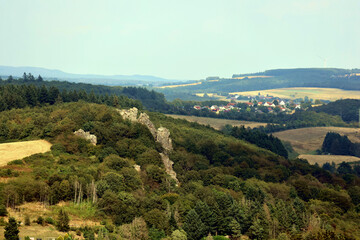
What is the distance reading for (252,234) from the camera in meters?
67.1

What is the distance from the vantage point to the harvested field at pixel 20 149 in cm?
7812

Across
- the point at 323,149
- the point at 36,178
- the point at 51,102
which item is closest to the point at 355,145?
the point at 323,149

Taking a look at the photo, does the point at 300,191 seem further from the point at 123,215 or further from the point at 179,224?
the point at 123,215

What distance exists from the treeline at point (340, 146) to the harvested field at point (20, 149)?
139820 millimetres

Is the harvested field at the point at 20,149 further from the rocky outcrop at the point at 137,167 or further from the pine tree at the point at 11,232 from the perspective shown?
the pine tree at the point at 11,232

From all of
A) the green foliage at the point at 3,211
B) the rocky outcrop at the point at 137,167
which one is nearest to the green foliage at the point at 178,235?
the green foliage at the point at 3,211

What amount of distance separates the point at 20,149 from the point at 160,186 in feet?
96.3

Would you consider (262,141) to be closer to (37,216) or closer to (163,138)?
(163,138)

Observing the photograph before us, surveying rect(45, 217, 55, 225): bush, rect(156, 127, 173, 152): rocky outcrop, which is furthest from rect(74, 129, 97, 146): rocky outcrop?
rect(45, 217, 55, 225): bush

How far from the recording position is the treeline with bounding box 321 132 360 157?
187875 millimetres

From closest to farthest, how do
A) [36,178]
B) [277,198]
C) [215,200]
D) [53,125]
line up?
[36,178], [215,200], [277,198], [53,125]

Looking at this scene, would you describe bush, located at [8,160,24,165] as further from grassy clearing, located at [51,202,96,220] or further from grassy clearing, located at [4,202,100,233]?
grassy clearing, located at [51,202,96,220]

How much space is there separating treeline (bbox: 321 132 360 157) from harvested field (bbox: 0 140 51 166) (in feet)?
459

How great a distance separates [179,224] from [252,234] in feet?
40.9
